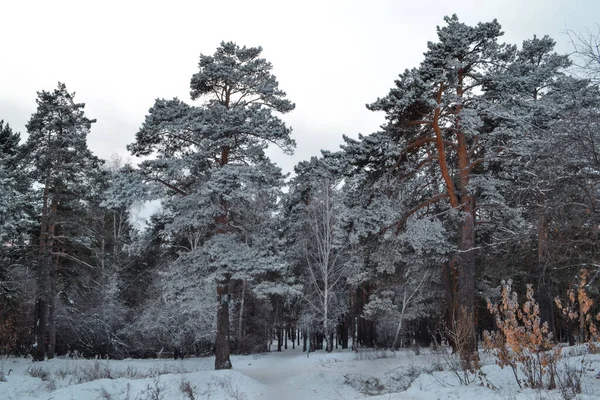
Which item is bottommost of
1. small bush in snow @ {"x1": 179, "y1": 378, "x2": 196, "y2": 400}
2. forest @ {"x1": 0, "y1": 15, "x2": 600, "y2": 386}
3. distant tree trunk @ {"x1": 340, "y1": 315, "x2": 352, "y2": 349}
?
distant tree trunk @ {"x1": 340, "y1": 315, "x2": 352, "y2": 349}

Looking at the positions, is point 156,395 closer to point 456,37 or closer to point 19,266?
point 456,37

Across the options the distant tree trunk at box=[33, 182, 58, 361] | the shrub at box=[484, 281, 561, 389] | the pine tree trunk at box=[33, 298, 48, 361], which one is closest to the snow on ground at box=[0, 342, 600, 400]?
the shrub at box=[484, 281, 561, 389]

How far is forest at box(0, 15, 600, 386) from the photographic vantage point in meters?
7.59

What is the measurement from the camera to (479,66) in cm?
1308

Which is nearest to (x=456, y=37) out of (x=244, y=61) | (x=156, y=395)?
(x=244, y=61)

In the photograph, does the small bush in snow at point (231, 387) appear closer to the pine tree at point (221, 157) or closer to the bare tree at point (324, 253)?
the pine tree at point (221, 157)

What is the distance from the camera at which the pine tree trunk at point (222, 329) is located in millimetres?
14969

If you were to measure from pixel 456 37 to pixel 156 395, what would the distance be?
38.8 feet

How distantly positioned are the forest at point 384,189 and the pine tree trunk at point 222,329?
41mm

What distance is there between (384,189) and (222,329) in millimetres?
7314

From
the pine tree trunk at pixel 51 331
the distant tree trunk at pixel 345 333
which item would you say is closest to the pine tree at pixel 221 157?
the pine tree trunk at pixel 51 331

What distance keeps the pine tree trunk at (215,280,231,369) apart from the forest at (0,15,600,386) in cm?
4

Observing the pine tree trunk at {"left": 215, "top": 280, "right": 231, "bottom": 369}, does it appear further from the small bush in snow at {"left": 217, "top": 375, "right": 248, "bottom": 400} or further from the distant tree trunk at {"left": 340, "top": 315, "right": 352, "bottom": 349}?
the distant tree trunk at {"left": 340, "top": 315, "right": 352, "bottom": 349}

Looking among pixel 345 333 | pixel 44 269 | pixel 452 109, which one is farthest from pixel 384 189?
pixel 345 333
